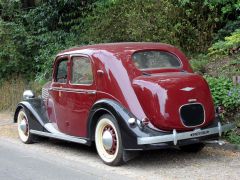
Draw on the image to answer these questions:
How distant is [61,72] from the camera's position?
9641 mm

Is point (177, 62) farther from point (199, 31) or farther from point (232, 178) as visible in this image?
point (199, 31)

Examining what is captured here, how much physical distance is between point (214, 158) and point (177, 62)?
1.75 meters

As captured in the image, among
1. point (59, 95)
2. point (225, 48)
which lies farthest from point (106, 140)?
point (225, 48)

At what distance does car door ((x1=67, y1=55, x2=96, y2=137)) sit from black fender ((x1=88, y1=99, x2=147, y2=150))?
0.24m

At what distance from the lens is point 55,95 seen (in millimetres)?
9516

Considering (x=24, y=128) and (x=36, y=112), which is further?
(x=24, y=128)

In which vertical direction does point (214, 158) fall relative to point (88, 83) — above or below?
below

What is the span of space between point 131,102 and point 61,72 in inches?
90.6

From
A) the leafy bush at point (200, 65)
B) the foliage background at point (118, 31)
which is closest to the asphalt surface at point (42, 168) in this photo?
the foliage background at point (118, 31)

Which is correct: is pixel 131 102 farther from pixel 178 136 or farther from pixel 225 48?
pixel 225 48

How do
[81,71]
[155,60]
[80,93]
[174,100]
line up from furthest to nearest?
[81,71] < [80,93] < [155,60] < [174,100]

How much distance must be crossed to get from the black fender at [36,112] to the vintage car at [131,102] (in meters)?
0.49

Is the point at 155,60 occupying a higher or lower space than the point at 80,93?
higher

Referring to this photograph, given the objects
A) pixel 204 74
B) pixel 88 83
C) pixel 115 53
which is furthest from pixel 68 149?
pixel 204 74
